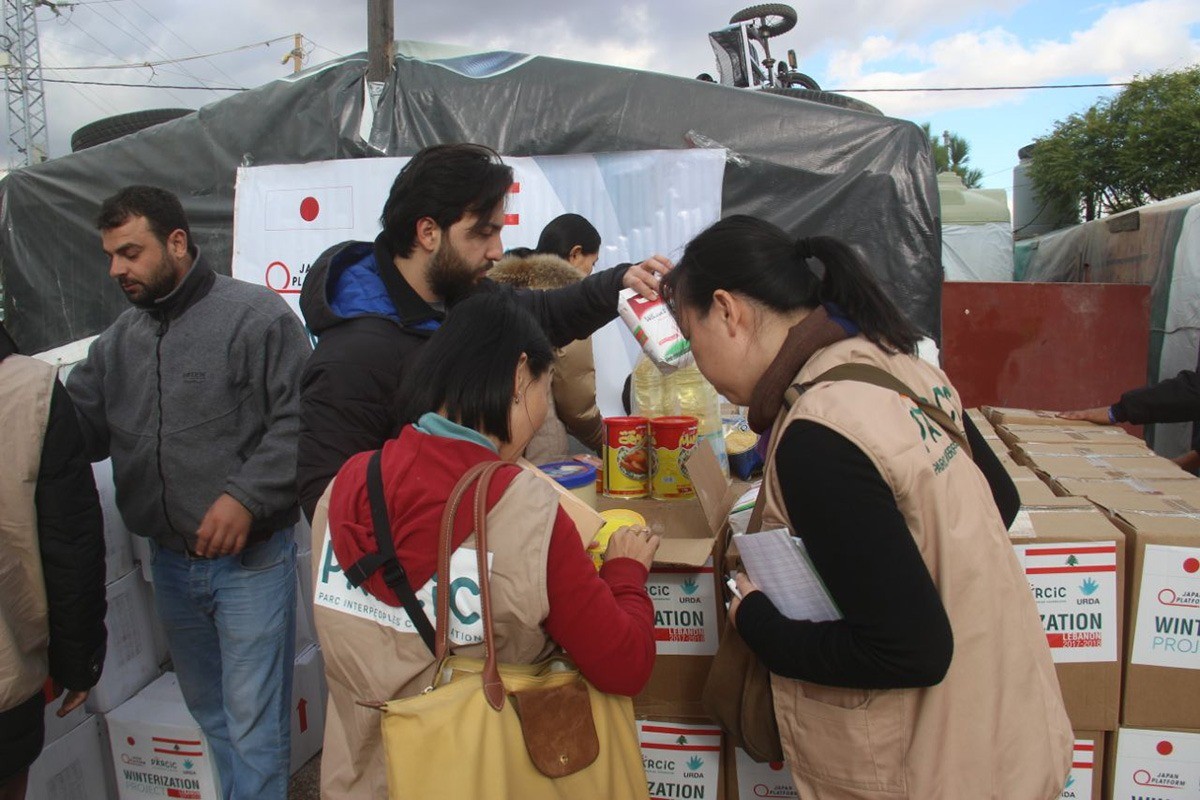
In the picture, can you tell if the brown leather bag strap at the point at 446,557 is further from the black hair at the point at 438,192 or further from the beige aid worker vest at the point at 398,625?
the black hair at the point at 438,192

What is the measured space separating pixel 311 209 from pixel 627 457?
3954 millimetres

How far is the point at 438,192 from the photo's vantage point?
6.15ft

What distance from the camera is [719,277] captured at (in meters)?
1.43

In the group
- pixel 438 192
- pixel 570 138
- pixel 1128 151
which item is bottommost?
pixel 438 192

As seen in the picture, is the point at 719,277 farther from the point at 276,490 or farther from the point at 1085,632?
the point at 276,490

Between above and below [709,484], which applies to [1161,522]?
below

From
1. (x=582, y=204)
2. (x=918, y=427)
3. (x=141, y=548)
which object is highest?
(x=582, y=204)

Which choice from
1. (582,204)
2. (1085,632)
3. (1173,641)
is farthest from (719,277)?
(582,204)

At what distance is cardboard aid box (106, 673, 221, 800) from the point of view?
9.05 feet

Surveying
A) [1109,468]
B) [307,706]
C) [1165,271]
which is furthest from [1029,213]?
[307,706]

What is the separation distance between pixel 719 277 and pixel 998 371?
4.44m

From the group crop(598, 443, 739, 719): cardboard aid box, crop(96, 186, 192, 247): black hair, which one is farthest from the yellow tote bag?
crop(96, 186, 192, 247): black hair

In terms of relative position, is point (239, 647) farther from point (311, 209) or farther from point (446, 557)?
point (311, 209)

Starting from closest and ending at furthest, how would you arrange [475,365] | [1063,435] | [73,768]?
1. [475,365]
2. [73,768]
3. [1063,435]
